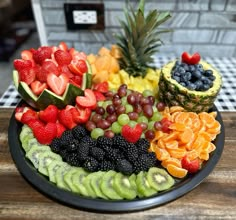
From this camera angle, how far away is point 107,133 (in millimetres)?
793

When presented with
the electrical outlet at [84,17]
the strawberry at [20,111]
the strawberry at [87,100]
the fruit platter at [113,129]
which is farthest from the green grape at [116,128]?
the electrical outlet at [84,17]

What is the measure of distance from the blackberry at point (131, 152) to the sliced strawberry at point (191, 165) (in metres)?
0.14

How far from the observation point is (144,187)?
67 cm

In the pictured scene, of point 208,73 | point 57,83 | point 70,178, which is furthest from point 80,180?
point 208,73

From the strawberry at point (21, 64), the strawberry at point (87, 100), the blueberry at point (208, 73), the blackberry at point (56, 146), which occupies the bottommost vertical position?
the blackberry at point (56, 146)

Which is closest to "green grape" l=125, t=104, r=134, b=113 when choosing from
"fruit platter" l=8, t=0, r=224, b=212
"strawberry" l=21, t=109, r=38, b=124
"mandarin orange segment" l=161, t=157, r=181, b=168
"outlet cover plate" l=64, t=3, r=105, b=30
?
"fruit platter" l=8, t=0, r=224, b=212

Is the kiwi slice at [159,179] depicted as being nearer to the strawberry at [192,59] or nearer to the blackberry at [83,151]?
the blackberry at [83,151]

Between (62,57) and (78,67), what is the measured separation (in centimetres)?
7

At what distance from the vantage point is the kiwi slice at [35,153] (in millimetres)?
739

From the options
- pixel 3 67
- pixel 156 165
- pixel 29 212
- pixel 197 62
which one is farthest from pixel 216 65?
pixel 3 67

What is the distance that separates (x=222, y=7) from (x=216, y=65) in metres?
0.29

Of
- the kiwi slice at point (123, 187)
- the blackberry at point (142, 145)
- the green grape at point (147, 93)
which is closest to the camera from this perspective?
the kiwi slice at point (123, 187)

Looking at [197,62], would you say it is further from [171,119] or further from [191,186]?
[191,186]

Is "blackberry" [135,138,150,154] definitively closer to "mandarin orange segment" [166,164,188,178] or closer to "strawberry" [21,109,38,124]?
"mandarin orange segment" [166,164,188,178]
